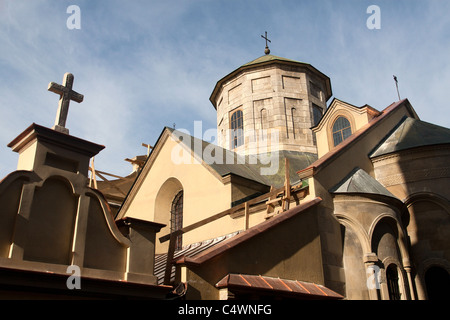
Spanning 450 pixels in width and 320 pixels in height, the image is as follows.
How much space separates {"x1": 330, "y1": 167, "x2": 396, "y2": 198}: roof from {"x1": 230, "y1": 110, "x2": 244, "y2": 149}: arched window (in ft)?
30.3

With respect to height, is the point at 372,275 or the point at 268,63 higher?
the point at 268,63

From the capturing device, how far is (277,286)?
9492mm

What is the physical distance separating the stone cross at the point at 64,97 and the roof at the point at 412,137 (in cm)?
1133

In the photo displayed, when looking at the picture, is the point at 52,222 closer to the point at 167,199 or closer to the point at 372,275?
the point at 372,275

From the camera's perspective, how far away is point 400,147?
15.6 meters

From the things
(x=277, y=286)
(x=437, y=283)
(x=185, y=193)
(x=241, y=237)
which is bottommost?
(x=277, y=286)

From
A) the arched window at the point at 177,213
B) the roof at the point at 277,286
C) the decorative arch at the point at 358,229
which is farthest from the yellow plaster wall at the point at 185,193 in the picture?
the roof at the point at 277,286

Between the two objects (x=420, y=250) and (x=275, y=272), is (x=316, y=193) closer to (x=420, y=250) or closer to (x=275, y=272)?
(x=275, y=272)

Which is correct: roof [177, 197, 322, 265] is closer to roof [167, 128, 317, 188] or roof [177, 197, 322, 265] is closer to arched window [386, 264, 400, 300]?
arched window [386, 264, 400, 300]

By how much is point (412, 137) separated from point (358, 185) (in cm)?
462

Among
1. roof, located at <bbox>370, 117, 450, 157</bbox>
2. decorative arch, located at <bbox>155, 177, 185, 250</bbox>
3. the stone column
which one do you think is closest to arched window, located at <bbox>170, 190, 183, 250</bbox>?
decorative arch, located at <bbox>155, 177, 185, 250</bbox>

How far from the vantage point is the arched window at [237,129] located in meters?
22.5

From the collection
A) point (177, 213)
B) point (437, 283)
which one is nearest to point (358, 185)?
point (437, 283)

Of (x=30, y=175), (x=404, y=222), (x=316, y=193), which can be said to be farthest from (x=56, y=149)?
(x=404, y=222)
